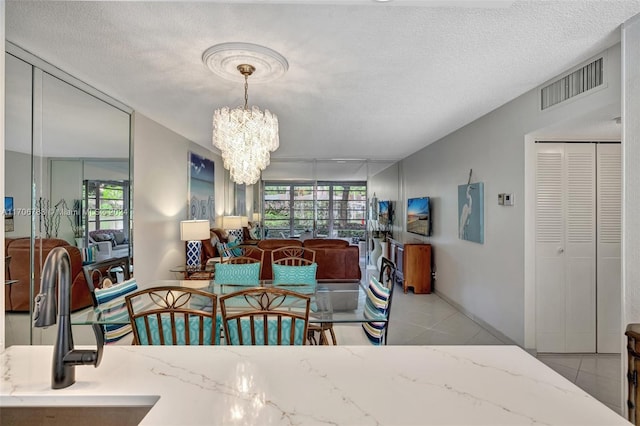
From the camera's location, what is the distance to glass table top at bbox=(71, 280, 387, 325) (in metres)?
1.94

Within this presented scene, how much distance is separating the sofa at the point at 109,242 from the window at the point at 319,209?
4405 millimetres

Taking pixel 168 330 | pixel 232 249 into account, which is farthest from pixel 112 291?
pixel 232 249

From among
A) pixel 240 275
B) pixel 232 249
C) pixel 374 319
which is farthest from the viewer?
pixel 232 249

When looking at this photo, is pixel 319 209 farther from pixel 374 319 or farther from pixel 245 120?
pixel 374 319

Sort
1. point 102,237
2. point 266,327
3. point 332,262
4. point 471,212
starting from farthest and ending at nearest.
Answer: point 332,262
point 471,212
point 102,237
point 266,327

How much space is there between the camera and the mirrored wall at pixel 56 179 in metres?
2.29

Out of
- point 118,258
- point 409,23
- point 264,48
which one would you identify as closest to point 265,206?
point 118,258

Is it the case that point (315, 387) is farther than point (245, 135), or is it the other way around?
point (245, 135)

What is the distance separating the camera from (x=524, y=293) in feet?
10.2

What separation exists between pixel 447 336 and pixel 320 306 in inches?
81.7

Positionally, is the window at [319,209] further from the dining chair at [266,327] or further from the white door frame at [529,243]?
the dining chair at [266,327]

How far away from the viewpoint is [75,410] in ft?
2.96

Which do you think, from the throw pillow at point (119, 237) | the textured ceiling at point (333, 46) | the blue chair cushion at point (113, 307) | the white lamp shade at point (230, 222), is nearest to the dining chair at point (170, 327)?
the blue chair cushion at point (113, 307)

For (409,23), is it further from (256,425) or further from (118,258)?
(118,258)
